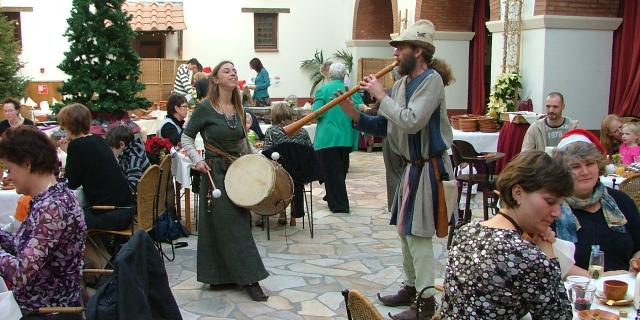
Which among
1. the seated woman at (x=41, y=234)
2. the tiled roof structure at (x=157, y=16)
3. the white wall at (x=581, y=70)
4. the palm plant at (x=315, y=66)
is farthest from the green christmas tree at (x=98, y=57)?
the palm plant at (x=315, y=66)

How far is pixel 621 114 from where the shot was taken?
9.06m

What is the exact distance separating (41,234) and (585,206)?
9.04 feet

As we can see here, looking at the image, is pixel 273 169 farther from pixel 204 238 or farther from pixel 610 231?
pixel 610 231

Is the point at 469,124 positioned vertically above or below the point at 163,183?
above

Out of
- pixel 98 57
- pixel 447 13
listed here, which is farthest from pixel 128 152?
pixel 447 13

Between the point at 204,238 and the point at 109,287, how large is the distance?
243 centimetres

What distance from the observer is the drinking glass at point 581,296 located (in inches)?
108

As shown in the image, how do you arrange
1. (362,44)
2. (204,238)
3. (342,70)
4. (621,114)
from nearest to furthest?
(204,238)
(342,70)
(621,114)
(362,44)

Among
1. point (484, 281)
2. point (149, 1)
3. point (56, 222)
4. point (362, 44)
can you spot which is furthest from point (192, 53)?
point (484, 281)

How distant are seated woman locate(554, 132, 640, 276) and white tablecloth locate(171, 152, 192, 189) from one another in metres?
4.35

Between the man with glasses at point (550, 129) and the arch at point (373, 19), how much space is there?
11.5 m

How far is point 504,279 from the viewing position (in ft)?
6.96

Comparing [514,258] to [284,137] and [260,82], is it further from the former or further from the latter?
[260,82]

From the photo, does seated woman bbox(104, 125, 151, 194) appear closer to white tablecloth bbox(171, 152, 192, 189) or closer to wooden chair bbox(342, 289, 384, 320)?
white tablecloth bbox(171, 152, 192, 189)
